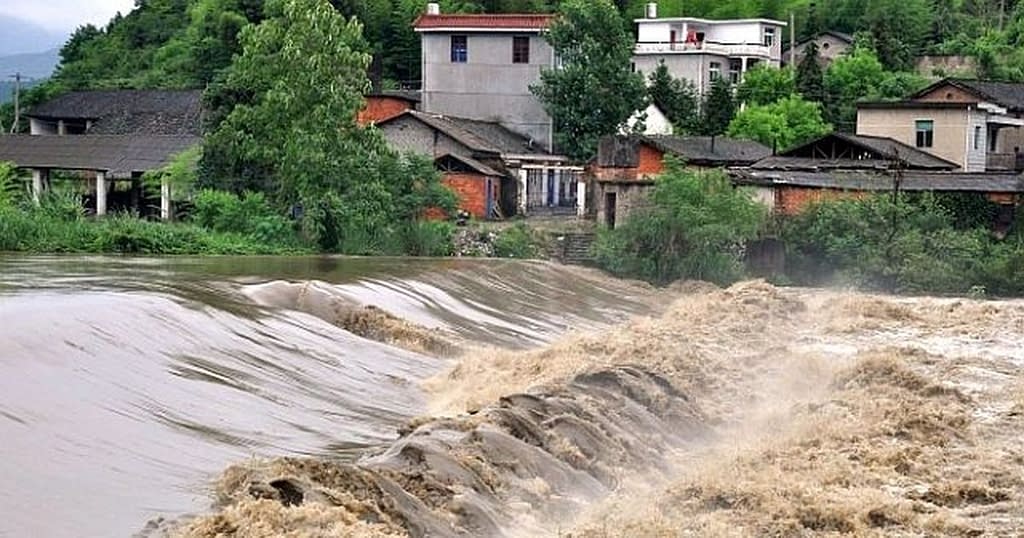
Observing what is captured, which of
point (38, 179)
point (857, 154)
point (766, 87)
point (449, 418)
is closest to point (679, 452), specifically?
point (449, 418)

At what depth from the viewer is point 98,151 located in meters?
41.1

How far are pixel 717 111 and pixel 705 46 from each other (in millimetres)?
6273

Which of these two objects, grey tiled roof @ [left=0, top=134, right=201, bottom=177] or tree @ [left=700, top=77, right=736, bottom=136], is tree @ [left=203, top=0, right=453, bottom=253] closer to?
grey tiled roof @ [left=0, top=134, right=201, bottom=177]

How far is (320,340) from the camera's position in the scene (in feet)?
62.4

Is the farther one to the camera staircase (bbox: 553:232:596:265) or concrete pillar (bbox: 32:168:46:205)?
concrete pillar (bbox: 32:168:46:205)

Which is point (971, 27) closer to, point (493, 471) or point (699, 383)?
point (699, 383)

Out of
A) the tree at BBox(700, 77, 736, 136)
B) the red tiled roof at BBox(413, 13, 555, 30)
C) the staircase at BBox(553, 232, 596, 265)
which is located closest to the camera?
the staircase at BBox(553, 232, 596, 265)

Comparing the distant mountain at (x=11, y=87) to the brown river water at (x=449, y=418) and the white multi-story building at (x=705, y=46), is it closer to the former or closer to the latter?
the white multi-story building at (x=705, y=46)

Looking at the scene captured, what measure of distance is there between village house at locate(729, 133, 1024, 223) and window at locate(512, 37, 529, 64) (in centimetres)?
976

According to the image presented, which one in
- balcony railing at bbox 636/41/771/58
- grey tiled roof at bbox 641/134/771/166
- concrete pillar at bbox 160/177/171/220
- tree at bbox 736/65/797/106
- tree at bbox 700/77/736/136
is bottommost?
concrete pillar at bbox 160/177/171/220

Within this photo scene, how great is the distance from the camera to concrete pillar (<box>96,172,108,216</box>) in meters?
40.3

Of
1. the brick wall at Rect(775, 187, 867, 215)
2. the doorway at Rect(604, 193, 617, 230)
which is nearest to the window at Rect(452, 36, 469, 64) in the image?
the doorway at Rect(604, 193, 617, 230)

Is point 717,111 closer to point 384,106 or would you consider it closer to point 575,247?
point 384,106

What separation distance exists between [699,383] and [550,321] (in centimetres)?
659
